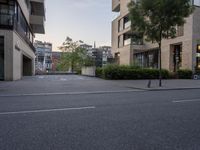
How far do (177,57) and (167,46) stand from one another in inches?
86.5

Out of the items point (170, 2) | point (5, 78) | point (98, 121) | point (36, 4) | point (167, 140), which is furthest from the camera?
point (36, 4)

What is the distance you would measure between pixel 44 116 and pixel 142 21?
13346 mm

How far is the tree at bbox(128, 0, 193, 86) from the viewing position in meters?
16.6

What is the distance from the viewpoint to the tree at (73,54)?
194 ft

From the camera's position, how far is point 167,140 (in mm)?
4316

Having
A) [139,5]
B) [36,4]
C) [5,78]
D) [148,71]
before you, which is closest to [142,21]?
[139,5]

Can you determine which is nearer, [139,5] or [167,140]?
[167,140]

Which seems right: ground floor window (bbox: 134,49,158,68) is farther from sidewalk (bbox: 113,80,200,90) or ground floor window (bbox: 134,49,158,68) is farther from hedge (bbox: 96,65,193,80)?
sidewalk (bbox: 113,80,200,90)

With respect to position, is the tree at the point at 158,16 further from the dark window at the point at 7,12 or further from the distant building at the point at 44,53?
the distant building at the point at 44,53

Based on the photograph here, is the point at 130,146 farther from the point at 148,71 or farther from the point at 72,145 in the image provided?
the point at 148,71

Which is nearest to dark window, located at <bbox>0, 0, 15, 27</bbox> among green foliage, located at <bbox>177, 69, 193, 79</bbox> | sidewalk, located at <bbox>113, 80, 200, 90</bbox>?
sidewalk, located at <bbox>113, 80, 200, 90</bbox>

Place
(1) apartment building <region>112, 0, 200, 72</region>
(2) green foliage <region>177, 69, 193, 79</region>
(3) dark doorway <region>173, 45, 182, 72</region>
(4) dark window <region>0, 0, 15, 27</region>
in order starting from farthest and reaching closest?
(3) dark doorway <region>173, 45, 182, 72</region>
(1) apartment building <region>112, 0, 200, 72</region>
(2) green foliage <region>177, 69, 193, 79</region>
(4) dark window <region>0, 0, 15, 27</region>

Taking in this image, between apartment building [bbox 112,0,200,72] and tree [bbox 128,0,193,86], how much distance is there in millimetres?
3323

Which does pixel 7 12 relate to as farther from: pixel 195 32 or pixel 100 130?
pixel 195 32
